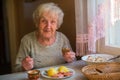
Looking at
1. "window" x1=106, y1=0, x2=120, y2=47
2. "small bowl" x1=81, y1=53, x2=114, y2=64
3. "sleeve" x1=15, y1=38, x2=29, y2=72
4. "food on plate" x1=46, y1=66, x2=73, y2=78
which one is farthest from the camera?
"sleeve" x1=15, y1=38, x2=29, y2=72

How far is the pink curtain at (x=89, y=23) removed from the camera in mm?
1673

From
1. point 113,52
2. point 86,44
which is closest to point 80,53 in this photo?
point 86,44

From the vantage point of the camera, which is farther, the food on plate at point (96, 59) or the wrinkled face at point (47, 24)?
the wrinkled face at point (47, 24)

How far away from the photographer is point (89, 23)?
1.73 meters

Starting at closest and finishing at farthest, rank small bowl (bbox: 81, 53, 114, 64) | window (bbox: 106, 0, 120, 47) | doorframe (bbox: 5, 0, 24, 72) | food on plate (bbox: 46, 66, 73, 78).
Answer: food on plate (bbox: 46, 66, 73, 78)
small bowl (bbox: 81, 53, 114, 64)
window (bbox: 106, 0, 120, 47)
doorframe (bbox: 5, 0, 24, 72)

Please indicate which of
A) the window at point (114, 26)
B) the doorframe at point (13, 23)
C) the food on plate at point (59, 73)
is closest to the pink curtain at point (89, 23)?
the window at point (114, 26)

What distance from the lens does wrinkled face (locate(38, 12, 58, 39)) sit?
1801 mm

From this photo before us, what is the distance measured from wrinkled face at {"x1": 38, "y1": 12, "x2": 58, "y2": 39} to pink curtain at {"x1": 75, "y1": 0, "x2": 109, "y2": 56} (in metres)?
0.19

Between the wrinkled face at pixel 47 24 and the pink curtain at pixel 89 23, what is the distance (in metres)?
0.19

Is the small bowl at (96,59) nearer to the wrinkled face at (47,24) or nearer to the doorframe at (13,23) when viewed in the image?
the wrinkled face at (47,24)

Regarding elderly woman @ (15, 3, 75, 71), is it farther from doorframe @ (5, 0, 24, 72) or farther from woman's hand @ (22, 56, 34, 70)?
doorframe @ (5, 0, 24, 72)

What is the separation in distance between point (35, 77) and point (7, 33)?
199 centimetres

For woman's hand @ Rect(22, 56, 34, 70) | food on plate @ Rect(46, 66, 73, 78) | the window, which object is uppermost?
the window

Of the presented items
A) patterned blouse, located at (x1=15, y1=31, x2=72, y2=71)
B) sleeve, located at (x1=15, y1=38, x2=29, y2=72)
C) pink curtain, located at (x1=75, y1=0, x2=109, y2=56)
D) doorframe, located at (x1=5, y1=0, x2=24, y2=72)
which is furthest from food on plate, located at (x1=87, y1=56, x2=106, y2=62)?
doorframe, located at (x1=5, y1=0, x2=24, y2=72)
